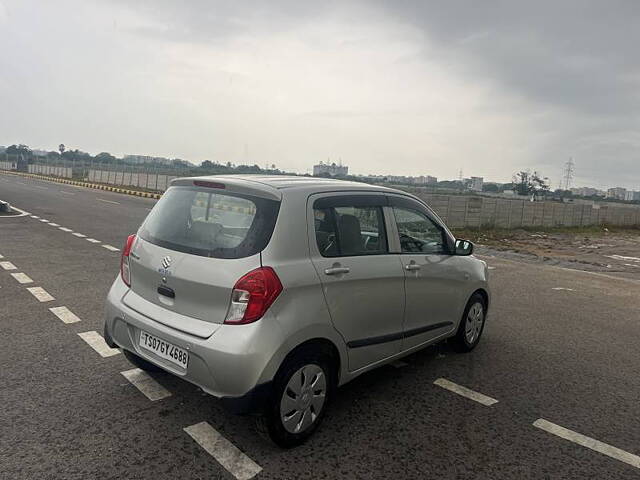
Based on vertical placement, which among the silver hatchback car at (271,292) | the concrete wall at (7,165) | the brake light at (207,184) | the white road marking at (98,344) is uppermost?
the concrete wall at (7,165)

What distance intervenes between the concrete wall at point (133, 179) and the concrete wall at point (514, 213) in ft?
65.8

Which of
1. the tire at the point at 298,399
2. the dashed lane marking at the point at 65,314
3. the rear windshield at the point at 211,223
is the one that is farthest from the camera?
the dashed lane marking at the point at 65,314

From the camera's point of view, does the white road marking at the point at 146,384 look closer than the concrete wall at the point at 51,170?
Yes

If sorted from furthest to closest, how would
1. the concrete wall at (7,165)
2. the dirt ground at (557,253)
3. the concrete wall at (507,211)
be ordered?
the concrete wall at (7,165)
the concrete wall at (507,211)
the dirt ground at (557,253)

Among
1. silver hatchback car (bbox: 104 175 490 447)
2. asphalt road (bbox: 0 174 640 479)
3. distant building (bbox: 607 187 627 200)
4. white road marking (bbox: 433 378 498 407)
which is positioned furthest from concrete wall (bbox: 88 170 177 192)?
distant building (bbox: 607 187 627 200)

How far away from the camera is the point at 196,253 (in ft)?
10.0

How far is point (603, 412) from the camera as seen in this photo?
3.72m

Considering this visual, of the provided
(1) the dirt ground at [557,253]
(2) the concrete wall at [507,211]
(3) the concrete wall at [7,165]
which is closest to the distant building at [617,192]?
(2) the concrete wall at [507,211]

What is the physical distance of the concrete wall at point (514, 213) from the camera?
20.2 metres

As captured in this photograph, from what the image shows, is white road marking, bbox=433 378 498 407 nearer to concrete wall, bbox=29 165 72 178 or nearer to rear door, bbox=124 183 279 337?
Result: rear door, bbox=124 183 279 337

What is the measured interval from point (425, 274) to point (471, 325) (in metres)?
1.23

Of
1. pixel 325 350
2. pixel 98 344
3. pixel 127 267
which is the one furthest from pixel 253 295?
pixel 98 344

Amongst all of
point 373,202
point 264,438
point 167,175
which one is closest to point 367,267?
point 373,202

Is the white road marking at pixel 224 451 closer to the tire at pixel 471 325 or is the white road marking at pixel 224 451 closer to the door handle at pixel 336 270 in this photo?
the door handle at pixel 336 270
